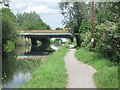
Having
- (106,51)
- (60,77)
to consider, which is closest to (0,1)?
(106,51)

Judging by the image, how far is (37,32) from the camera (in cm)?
9319

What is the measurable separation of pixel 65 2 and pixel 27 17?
423 ft

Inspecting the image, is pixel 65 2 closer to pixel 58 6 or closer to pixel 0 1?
pixel 58 6

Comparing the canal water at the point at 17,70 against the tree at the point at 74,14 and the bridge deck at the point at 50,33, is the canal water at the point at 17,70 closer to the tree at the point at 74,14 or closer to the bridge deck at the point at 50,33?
the tree at the point at 74,14

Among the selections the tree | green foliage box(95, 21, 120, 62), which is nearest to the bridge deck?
the tree

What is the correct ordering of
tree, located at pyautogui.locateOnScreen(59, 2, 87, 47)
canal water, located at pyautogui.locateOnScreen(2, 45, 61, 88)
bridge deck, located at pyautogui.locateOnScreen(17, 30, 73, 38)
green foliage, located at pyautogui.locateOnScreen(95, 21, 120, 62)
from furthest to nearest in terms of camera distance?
bridge deck, located at pyautogui.locateOnScreen(17, 30, 73, 38)
tree, located at pyautogui.locateOnScreen(59, 2, 87, 47)
green foliage, located at pyautogui.locateOnScreen(95, 21, 120, 62)
canal water, located at pyautogui.locateOnScreen(2, 45, 61, 88)

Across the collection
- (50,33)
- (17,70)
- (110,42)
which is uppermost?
(110,42)

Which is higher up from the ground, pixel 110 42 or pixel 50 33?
pixel 110 42

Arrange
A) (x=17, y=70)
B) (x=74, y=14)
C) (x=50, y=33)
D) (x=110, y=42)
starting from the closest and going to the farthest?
(x=110, y=42)
(x=17, y=70)
(x=74, y=14)
(x=50, y=33)

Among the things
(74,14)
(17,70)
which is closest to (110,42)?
(17,70)

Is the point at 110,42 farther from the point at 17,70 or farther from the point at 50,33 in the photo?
the point at 50,33

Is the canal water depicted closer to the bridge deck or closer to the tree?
the tree

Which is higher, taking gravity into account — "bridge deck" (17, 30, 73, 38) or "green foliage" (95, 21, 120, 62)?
"green foliage" (95, 21, 120, 62)

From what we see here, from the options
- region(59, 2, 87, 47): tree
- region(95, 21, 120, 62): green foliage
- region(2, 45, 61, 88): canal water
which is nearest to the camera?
region(2, 45, 61, 88): canal water
